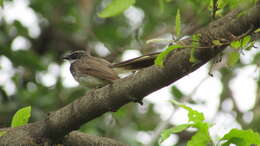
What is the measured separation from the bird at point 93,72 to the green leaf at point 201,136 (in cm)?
157

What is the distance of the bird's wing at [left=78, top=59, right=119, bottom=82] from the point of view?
176 inches

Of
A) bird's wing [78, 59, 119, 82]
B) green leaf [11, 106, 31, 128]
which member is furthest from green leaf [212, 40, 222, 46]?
bird's wing [78, 59, 119, 82]

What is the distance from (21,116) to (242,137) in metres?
1.60

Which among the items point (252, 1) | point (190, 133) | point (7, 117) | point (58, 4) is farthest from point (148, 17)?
point (252, 1)

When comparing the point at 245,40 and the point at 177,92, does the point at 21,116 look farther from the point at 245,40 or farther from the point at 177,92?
the point at 177,92

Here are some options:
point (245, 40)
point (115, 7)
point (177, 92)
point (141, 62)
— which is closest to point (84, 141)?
point (141, 62)

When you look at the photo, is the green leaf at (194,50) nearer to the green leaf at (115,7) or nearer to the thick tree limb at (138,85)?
the thick tree limb at (138,85)

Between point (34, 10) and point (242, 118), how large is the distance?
3475 millimetres

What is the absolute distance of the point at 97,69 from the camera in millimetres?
4930

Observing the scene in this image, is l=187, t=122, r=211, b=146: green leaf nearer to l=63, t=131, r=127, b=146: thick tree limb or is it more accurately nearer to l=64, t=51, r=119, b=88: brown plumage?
l=63, t=131, r=127, b=146: thick tree limb

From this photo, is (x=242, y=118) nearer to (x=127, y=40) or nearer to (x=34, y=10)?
(x=127, y=40)

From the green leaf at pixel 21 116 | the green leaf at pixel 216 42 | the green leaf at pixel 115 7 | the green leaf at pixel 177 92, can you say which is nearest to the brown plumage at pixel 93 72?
the green leaf at pixel 21 116

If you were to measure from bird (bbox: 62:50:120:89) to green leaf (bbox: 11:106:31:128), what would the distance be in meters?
1.10

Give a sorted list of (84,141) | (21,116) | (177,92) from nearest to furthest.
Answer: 1. (21,116)
2. (84,141)
3. (177,92)
